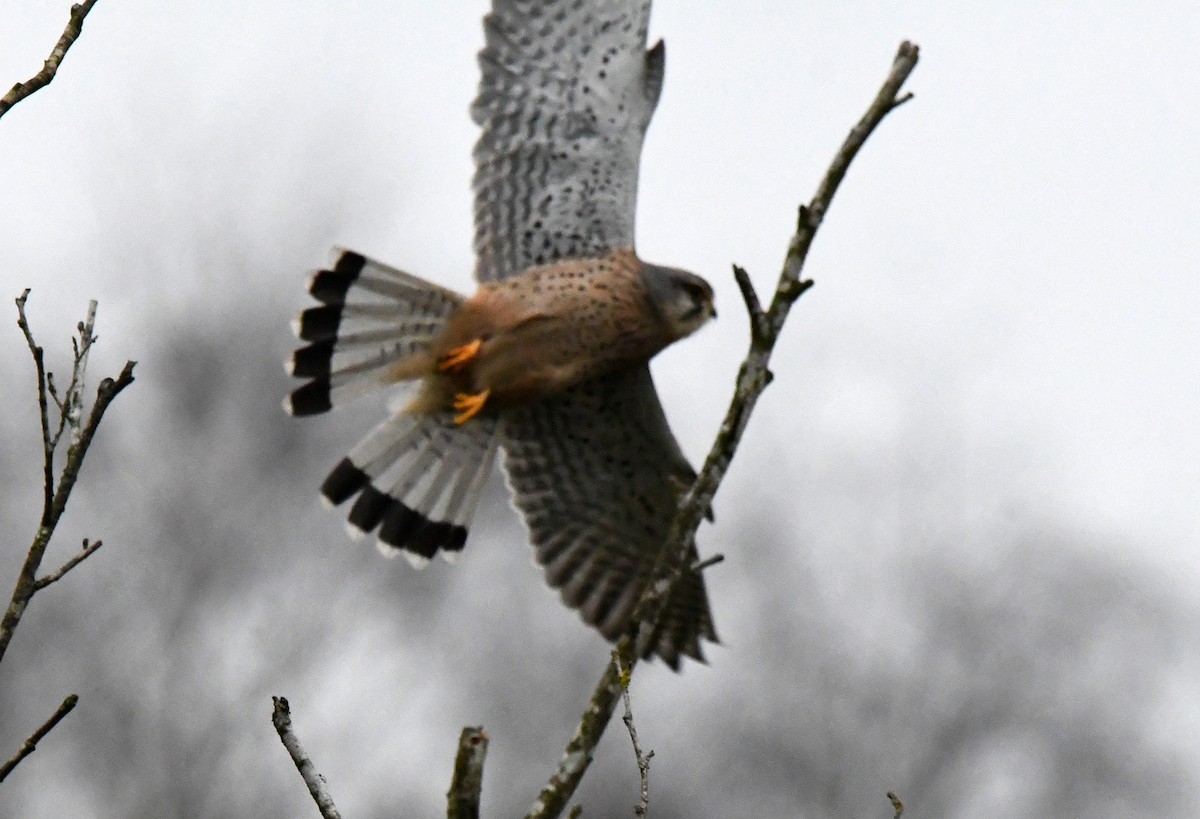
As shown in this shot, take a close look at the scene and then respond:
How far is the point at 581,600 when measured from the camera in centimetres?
545

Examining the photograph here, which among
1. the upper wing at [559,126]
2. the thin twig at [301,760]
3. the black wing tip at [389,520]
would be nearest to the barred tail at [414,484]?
the black wing tip at [389,520]

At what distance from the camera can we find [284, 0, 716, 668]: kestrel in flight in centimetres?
496

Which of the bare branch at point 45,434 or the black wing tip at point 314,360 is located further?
the black wing tip at point 314,360

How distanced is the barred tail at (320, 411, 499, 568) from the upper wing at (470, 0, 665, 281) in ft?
1.84

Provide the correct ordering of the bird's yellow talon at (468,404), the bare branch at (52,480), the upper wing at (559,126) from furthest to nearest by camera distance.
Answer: the bird's yellow talon at (468,404)
the upper wing at (559,126)
the bare branch at (52,480)

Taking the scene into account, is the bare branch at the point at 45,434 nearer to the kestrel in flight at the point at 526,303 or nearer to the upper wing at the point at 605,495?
the kestrel in flight at the point at 526,303

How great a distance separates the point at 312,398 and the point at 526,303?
2.21ft

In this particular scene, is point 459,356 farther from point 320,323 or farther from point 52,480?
point 52,480

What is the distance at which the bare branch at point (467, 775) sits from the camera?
83.4 inches

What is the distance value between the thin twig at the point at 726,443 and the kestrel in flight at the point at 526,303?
2018mm

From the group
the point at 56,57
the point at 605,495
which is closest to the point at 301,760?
the point at 56,57

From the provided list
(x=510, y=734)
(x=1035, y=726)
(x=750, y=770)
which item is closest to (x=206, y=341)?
(x=510, y=734)

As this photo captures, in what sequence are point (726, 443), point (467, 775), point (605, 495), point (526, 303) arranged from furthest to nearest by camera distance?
point (605, 495), point (526, 303), point (726, 443), point (467, 775)

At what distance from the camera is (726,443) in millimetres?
2764
